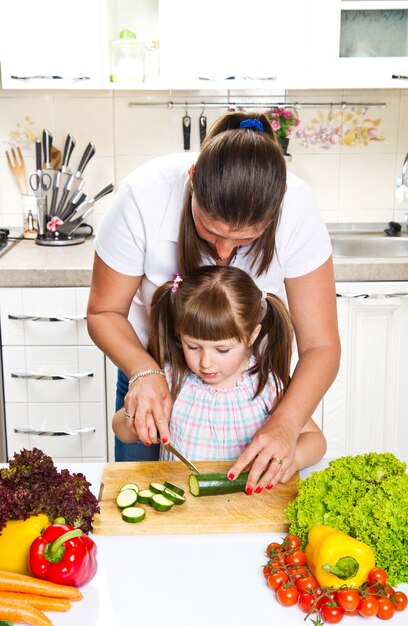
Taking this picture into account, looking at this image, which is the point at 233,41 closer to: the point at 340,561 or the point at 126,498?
the point at 126,498

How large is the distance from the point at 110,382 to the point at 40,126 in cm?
108

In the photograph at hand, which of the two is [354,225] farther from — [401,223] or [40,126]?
[40,126]

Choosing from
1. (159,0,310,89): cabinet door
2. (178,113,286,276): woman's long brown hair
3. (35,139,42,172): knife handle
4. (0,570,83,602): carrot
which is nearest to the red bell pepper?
(0,570,83,602): carrot

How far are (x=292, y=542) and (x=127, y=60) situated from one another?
6.76 feet

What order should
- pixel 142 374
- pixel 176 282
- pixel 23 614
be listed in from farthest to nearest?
1. pixel 176 282
2. pixel 142 374
3. pixel 23 614

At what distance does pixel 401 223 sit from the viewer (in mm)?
3215

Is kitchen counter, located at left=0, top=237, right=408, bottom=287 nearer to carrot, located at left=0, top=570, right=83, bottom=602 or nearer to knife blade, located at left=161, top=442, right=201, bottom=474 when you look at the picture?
knife blade, located at left=161, top=442, right=201, bottom=474

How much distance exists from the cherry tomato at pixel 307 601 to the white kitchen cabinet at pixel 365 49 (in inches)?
79.5

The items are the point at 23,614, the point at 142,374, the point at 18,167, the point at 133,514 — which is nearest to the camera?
the point at 23,614

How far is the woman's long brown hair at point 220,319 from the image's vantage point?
1591 mm

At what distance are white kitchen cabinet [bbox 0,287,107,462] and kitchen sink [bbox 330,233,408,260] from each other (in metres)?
1.08

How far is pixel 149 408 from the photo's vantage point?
57.7 inches

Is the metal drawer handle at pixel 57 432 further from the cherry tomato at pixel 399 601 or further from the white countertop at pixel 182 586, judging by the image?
the cherry tomato at pixel 399 601

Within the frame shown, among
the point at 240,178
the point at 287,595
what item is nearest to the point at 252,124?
the point at 240,178
